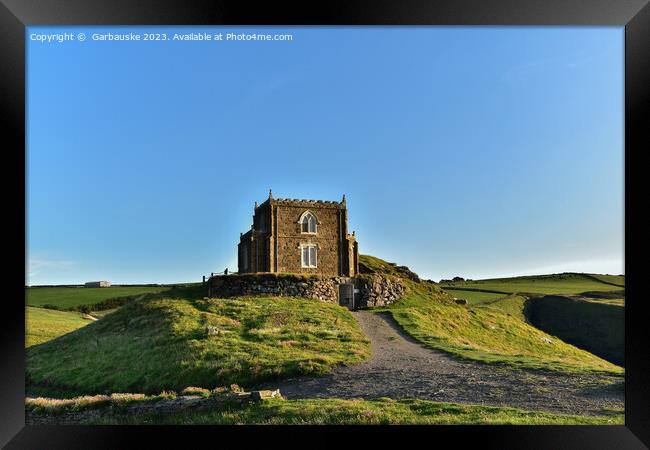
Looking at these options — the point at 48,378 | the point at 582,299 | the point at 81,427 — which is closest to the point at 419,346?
the point at 81,427

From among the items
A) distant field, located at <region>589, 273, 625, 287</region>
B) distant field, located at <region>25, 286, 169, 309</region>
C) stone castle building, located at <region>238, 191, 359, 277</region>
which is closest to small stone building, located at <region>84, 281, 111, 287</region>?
distant field, located at <region>25, 286, 169, 309</region>

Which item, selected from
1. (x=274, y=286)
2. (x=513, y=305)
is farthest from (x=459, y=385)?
(x=513, y=305)

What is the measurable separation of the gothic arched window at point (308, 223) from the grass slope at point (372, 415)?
25.4 metres

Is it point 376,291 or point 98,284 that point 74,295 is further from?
point 376,291

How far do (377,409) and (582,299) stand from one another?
2117 inches

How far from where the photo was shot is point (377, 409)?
15656 millimetres

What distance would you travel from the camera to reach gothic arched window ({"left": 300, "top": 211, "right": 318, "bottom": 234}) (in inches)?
1663

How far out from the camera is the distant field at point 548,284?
2965 inches

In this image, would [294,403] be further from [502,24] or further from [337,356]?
[502,24]

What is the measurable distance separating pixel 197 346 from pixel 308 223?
1810 centimetres

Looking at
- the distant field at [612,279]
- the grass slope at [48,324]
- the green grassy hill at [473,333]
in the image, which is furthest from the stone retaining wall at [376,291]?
the distant field at [612,279]

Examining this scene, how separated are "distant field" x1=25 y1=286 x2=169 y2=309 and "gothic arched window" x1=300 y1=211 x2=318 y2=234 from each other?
2455 cm

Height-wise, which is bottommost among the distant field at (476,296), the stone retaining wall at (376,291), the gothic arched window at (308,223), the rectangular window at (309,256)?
the distant field at (476,296)

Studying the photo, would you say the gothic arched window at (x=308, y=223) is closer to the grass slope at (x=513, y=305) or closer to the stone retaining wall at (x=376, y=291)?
the stone retaining wall at (x=376, y=291)
